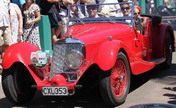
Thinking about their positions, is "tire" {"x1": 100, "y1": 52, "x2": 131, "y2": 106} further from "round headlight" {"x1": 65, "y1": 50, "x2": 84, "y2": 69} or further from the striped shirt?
the striped shirt

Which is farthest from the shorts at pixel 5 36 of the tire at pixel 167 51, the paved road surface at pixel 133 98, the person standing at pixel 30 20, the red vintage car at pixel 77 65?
the tire at pixel 167 51

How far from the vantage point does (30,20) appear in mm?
7648

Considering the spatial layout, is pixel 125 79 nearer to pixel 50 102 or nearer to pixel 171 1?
pixel 50 102

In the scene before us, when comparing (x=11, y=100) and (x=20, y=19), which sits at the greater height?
(x=20, y=19)

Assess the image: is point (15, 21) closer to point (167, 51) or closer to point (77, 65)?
point (77, 65)

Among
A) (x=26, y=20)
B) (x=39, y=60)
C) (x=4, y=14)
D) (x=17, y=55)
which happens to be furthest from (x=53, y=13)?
(x=39, y=60)

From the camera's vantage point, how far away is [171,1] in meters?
19.8

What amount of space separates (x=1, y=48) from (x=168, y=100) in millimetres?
4062

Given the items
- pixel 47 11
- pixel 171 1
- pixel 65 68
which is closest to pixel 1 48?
pixel 47 11

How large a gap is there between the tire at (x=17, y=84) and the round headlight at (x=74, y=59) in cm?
74

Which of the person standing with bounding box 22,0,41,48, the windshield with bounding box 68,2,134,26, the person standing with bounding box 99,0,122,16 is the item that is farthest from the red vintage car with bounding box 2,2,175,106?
the person standing with bounding box 22,0,41,48

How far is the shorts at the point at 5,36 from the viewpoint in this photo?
784 cm

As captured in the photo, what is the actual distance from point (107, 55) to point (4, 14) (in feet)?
11.3

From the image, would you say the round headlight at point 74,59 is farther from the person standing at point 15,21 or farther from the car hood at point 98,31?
the person standing at point 15,21
